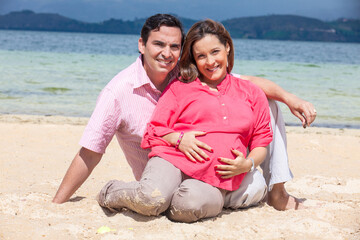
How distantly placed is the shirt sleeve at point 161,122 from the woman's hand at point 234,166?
15.1 inches

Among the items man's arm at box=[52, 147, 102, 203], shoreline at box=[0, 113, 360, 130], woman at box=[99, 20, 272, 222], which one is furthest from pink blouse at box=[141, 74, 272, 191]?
shoreline at box=[0, 113, 360, 130]

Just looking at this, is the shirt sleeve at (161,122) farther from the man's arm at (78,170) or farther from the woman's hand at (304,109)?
the woman's hand at (304,109)

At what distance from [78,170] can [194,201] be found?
0.89 metres

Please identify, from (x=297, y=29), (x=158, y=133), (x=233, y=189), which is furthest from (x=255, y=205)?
(x=297, y=29)

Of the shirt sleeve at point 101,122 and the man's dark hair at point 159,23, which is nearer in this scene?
the shirt sleeve at point 101,122

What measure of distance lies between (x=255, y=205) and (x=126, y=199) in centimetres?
99

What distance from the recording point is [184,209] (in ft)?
8.77

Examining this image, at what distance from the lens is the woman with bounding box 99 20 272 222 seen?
2.71m

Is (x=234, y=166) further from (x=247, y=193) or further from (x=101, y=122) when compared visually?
(x=101, y=122)

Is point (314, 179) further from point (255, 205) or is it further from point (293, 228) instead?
point (293, 228)

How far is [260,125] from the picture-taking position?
9.75 ft

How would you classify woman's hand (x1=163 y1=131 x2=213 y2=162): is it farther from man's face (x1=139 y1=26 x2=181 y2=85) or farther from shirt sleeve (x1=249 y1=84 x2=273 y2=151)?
man's face (x1=139 y1=26 x2=181 y2=85)

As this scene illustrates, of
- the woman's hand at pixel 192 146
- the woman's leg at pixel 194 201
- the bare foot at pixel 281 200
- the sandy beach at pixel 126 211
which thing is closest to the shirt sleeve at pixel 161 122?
the woman's hand at pixel 192 146

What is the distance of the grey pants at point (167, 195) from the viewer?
2668 mm
